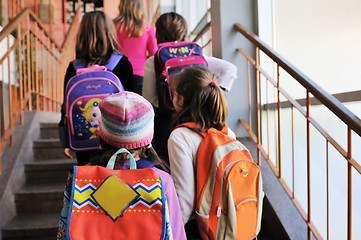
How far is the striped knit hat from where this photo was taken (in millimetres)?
1204

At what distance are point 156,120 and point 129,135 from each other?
852 millimetres

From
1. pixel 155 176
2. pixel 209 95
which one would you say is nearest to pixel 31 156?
pixel 209 95

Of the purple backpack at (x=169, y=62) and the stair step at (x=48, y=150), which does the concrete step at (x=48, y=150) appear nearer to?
the stair step at (x=48, y=150)

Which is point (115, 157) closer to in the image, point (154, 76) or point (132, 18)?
point (154, 76)

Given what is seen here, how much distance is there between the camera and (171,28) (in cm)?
217

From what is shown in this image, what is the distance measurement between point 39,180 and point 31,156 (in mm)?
312

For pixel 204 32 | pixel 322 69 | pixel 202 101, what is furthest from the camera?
pixel 204 32

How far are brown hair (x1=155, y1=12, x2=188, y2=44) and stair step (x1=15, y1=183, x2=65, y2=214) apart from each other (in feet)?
4.69

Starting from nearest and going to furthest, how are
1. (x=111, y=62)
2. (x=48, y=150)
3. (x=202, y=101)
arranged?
(x=202, y=101) → (x=111, y=62) → (x=48, y=150)

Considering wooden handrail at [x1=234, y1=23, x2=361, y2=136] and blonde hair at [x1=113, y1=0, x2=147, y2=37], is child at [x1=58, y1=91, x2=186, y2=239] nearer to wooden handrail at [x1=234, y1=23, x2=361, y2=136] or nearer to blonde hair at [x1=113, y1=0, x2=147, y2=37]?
wooden handrail at [x1=234, y1=23, x2=361, y2=136]

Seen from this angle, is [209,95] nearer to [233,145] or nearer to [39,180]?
[233,145]

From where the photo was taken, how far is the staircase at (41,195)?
2.52 meters

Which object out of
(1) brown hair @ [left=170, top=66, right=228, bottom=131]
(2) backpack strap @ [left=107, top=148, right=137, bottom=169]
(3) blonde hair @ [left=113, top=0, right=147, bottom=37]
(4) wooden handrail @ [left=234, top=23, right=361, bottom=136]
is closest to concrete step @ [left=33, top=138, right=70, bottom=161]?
(3) blonde hair @ [left=113, top=0, right=147, bottom=37]

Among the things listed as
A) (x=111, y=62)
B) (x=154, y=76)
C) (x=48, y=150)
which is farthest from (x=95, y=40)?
(x=48, y=150)
